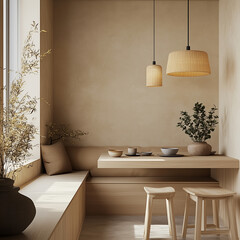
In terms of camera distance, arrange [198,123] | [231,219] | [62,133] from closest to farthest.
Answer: [231,219] → [198,123] → [62,133]

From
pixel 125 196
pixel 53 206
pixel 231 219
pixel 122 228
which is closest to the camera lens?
pixel 53 206

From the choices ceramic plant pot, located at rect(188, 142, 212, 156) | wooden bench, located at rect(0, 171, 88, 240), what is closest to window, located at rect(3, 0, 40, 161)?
wooden bench, located at rect(0, 171, 88, 240)

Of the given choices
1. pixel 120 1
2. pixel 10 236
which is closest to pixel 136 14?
pixel 120 1

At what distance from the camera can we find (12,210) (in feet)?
6.23

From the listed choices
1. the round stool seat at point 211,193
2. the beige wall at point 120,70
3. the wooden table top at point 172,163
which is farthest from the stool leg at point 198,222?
the beige wall at point 120,70

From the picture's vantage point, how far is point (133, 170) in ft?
16.3

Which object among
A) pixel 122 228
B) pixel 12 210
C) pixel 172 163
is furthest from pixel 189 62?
pixel 12 210

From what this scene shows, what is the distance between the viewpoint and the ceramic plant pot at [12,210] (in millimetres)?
1895

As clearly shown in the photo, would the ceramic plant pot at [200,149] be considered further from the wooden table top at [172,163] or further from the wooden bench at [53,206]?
the wooden bench at [53,206]

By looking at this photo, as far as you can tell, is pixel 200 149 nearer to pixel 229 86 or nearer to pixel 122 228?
pixel 229 86

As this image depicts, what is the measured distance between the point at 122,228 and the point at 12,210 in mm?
2350

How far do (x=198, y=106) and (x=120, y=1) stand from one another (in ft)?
6.32

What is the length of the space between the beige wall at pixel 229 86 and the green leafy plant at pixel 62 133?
190 centimetres

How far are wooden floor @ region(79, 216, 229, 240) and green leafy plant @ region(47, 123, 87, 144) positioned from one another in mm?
1166
